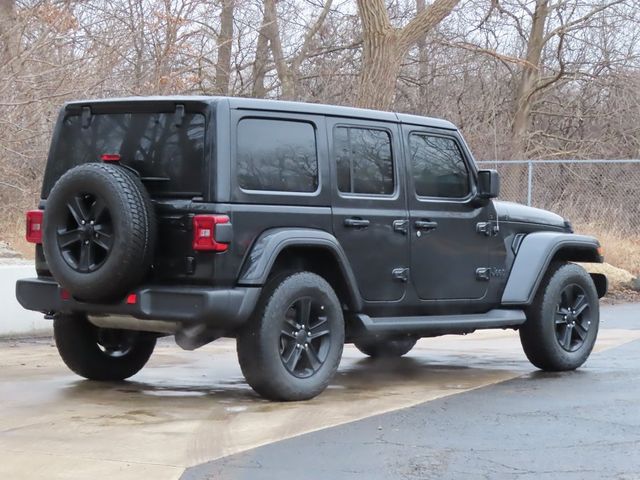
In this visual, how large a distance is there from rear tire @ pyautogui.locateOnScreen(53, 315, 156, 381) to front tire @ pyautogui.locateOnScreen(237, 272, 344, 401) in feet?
4.43

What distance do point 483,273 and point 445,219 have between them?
22.6 inches

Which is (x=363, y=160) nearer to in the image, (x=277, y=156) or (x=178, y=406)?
(x=277, y=156)

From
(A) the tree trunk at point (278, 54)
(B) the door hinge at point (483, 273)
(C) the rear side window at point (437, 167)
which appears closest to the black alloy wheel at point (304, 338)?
(C) the rear side window at point (437, 167)

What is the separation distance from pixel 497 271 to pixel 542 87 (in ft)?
61.2

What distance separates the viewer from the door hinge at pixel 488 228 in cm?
916

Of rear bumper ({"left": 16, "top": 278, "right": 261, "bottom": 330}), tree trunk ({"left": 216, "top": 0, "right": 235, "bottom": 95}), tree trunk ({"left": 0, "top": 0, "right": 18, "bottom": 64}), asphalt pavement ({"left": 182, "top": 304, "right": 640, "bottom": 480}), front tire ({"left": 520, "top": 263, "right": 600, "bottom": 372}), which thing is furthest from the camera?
tree trunk ({"left": 216, "top": 0, "right": 235, "bottom": 95})

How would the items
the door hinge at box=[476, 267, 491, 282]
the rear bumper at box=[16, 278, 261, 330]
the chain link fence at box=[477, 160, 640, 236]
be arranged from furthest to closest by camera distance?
1. the chain link fence at box=[477, 160, 640, 236]
2. the door hinge at box=[476, 267, 491, 282]
3. the rear bumper at box=[16, 278, 261, 330]

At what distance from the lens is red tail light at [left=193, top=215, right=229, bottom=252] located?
7.25 meters

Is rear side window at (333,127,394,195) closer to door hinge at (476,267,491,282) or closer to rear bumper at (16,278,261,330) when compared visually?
door hinge at (476,267,491,282)

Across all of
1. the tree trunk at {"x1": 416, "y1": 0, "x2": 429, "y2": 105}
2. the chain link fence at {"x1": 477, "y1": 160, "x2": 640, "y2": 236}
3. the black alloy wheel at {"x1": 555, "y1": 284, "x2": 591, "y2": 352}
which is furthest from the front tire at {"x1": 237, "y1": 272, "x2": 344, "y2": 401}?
the tree trunk at {"x1": 416, "y1": 0, "x2": 429, "y2": 105}

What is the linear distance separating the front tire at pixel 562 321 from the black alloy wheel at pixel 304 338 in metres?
2.20

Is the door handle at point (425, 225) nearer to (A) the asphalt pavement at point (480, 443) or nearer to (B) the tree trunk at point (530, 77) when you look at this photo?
(A) the asphalt pavement at point (480, 443)

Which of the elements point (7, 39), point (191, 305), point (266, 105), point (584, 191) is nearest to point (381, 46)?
point (7, 39)

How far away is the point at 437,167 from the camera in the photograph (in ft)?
29.7
